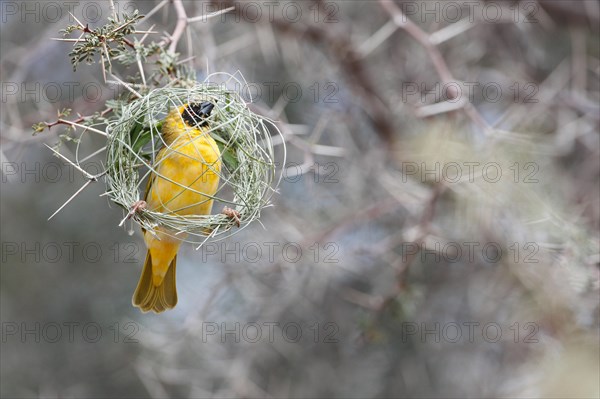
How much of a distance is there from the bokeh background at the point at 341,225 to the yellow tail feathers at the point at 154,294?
0.93m

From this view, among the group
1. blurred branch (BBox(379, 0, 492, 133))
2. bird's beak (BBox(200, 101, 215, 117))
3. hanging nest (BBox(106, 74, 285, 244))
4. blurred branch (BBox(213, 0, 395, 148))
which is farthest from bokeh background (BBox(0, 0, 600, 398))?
bird's beak (BBox(200, 101, 215, 117))

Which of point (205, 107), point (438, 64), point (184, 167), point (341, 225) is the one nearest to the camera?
point (205, 107)

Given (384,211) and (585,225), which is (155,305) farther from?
(585,225)

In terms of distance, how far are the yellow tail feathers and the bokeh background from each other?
3.06ft

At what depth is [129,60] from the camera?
2.48 metres

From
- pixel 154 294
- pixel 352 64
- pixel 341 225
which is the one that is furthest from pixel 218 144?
pixel 352 64

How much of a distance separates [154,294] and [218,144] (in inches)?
26.3

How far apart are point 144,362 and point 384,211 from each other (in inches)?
66.2

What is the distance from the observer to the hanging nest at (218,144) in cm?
245

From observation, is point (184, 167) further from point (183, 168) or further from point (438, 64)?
point (438, 64)

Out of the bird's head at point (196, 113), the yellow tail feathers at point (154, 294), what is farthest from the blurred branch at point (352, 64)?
the yellow tail feathers at point (154, 294)

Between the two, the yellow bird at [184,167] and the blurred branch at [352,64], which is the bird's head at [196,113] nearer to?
the yellow bird at [184,167]

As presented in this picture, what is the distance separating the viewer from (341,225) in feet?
13.7

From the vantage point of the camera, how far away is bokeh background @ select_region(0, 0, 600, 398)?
392cm
